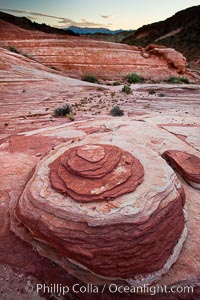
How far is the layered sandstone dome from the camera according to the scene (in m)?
3.53

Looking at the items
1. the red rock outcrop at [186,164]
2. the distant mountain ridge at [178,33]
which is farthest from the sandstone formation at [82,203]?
the distant mountain ridge at [178,33]

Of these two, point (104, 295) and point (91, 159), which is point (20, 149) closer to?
point (91, 159)

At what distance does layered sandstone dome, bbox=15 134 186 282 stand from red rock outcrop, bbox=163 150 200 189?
73cm

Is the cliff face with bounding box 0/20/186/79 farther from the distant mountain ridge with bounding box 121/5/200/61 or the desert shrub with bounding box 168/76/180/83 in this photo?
the distant mountain ridge with bounding box 121/5/200/61

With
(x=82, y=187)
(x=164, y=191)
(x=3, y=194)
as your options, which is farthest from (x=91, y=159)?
(x=3, y=194)

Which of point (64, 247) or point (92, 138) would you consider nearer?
point (64, 247)

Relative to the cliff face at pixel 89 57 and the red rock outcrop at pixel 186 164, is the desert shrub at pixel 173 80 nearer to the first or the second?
the cliff face at pixel 89 57

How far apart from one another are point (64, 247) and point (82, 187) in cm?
85

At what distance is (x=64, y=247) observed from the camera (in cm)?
362

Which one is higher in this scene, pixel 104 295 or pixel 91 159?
pixel 91 159

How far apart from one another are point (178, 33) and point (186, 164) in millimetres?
69048

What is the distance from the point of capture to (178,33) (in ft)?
220

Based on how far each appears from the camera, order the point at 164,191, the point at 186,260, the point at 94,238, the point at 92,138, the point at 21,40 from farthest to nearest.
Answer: the point at 21,40
the point at 92,138
the point at 164,191
the point at 186,260
the point at 94,238

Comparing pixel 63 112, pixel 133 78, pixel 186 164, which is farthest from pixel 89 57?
pixel 186 164
